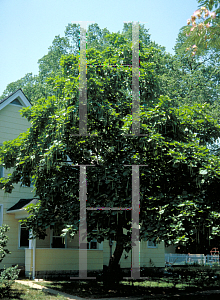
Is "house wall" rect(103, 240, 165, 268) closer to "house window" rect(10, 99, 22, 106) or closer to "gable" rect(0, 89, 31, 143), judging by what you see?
"gable" rect(0, 89, 31, 143)

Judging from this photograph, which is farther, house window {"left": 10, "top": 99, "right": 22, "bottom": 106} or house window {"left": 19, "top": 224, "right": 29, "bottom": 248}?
house window {"left": 10, "top": 99, "right": 22, "bottom": 106}

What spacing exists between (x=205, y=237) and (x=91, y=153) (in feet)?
17.0

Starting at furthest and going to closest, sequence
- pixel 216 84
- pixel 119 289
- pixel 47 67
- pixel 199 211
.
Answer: pixel 47 67
pixel 216 84
pixel 119 289
pixel 199 211

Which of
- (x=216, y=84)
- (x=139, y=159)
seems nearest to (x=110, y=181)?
(x=139, y=159)

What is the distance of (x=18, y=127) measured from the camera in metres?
18.5

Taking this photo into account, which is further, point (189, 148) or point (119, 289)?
point (119, 289)

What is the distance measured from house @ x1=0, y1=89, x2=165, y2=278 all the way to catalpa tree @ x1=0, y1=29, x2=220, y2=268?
3.53m

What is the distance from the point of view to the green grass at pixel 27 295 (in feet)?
33.8

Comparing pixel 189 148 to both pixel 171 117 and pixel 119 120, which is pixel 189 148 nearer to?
pixel 171 117

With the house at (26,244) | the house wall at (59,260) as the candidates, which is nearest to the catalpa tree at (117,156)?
the house wall at (59,260)

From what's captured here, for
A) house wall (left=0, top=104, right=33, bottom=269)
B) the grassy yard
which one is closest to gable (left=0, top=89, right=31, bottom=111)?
house wall (left=0, top=104, right=33, bottom=269)

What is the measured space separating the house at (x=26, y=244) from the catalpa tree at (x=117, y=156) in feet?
11.6

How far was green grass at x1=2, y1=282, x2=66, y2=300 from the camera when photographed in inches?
406

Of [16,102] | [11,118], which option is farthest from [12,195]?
[16,102]
